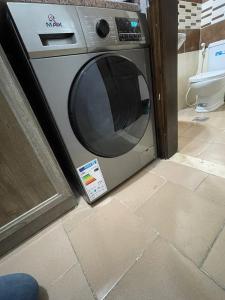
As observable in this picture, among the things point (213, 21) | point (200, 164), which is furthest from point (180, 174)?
point (213, 21)

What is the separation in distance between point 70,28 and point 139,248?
3.01 feet

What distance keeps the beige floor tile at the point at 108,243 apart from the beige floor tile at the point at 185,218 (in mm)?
72

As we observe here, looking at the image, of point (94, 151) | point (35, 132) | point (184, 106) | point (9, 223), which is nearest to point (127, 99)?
point (94, 151)

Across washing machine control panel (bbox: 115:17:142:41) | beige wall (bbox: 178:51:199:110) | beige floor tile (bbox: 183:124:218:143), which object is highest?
washing machine control panel (bbox: 115:17:142:41)

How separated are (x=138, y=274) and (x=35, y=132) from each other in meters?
0.69

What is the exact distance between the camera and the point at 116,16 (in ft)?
2.15

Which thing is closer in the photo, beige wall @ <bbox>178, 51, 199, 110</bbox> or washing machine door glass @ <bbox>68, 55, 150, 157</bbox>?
washing machine door glass @ <bbox>68, 55, 150, 157</bbox>

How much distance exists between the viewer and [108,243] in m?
0.67

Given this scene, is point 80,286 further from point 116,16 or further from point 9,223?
point 116,16

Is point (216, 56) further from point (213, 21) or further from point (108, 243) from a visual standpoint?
point (108, 243)

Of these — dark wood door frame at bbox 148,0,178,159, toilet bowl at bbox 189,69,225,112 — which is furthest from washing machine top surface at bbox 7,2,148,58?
toilet bowl at bbox 189,69,225,112

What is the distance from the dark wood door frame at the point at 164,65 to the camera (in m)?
0.74

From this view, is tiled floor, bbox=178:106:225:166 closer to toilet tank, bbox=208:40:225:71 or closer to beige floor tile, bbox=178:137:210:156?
beige floor tile, bbox=178:137:210:156

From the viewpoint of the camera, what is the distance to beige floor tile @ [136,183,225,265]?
601 millimetres
